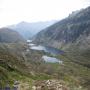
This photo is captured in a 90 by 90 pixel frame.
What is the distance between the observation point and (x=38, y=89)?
74.2 m

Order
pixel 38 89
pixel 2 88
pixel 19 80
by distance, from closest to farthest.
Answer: pixel 2 88
pixel 38 89
pixel 19 80

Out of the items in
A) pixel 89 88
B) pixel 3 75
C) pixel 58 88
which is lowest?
pixel 89 88

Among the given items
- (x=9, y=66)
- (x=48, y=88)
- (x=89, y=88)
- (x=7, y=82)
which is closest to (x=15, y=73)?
(x=9, y=66)

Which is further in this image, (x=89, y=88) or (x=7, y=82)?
(x=89, y=88)

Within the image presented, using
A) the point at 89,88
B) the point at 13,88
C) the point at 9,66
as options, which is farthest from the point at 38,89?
the point at 89,88

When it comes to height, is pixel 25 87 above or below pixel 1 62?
below

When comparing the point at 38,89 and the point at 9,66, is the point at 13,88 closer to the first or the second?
the point at 38,89

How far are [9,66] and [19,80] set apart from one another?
11.6 m

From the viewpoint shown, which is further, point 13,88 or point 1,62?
point 1,62

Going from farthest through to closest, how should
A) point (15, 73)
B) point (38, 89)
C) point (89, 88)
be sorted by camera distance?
1. point (89, 88)
2. point (15, 73)
3. point (38, 89)

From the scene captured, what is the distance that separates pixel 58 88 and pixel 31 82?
10662mm

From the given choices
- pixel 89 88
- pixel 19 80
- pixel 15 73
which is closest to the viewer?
pixel 19 80

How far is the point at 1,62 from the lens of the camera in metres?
90.5

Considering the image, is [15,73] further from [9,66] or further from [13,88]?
[13,88]
